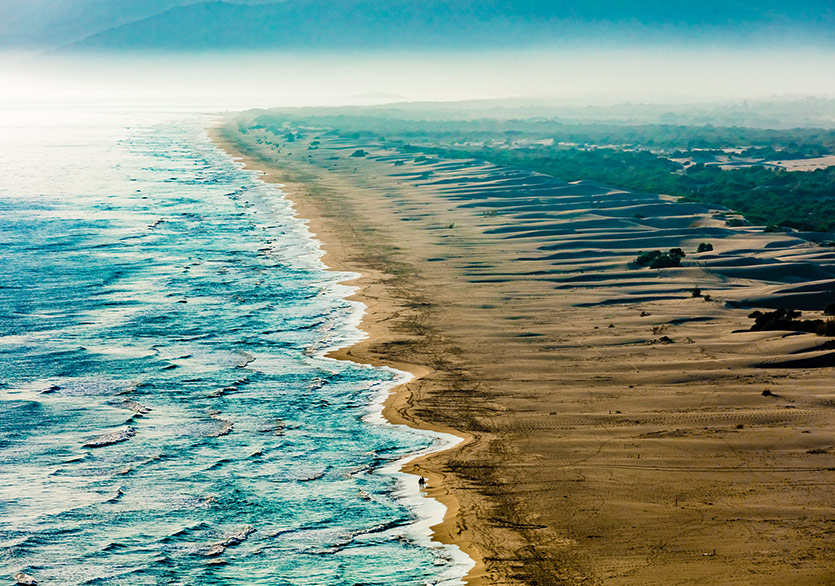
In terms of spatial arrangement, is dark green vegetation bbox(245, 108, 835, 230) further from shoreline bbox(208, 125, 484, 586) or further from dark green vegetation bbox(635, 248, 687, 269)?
shoreline bbox(208, 125, 484, 586)

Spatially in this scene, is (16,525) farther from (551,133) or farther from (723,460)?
(551,133)

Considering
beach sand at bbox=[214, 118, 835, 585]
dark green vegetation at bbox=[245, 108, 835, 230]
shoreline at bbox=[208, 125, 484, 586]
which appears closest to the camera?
beach sand at bbox=[214, 118, 835, 585]

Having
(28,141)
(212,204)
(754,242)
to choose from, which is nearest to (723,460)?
(754,242)

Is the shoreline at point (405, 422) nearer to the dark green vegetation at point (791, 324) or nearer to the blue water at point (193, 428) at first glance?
the blue water at point (193, 428)

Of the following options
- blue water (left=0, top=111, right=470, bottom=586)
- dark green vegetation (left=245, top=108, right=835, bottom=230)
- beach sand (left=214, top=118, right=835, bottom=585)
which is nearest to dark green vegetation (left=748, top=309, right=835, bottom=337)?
beach sand (left=214, top=118, right=835, bottom=585)

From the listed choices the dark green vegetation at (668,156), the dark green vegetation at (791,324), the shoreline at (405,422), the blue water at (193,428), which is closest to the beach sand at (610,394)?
the shoreline at (405,422)

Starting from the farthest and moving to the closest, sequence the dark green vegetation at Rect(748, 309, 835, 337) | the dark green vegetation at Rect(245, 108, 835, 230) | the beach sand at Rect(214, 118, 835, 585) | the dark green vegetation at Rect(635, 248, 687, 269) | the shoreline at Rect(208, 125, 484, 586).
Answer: the dark green vegetation at Rect(245, 108, 835, 230)
the dark green vegetation at Rect(635, 248, 687, 269)
the dark green vegetation at Rect(748, 309, 835, 337)
the shoreline at Rect(208, 125, 484, 586)
the beach sand at Rect(214, 118, 835, 585)
